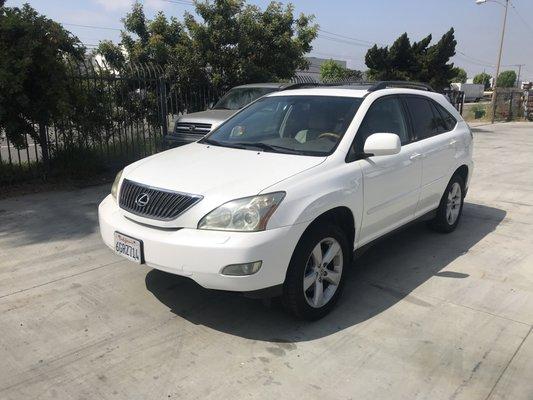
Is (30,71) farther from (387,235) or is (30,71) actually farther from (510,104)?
(510,104)

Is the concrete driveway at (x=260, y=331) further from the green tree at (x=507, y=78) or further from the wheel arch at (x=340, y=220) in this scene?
the green tree at (x=507, y=78)

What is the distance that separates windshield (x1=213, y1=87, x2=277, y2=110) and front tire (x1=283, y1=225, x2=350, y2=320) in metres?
6.35

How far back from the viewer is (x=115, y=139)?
951cm

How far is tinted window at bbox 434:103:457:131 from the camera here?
218 inches

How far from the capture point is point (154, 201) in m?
3.47

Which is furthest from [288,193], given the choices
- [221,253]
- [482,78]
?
[482,78]

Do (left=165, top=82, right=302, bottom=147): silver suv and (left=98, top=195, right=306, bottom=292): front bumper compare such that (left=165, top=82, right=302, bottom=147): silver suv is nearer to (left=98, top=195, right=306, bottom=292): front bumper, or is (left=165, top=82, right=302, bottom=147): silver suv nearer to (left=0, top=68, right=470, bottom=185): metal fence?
(left=0, top=68, right=470, bottom=185): metal fence

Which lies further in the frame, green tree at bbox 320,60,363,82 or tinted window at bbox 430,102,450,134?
green tree at bbox 320,60,363,82

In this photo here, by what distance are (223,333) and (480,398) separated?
1.68 metres

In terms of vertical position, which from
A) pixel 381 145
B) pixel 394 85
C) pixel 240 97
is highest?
pixel 394 85

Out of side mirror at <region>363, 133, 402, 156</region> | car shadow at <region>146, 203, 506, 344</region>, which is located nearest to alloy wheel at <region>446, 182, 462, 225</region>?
car shadow at <region>146, 203, 506, 344</region>

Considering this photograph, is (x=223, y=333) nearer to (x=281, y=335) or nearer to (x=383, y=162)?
(x=281, y=335)

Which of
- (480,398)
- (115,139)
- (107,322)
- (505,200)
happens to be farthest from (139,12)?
(480,398)

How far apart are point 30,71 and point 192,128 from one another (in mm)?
2718
